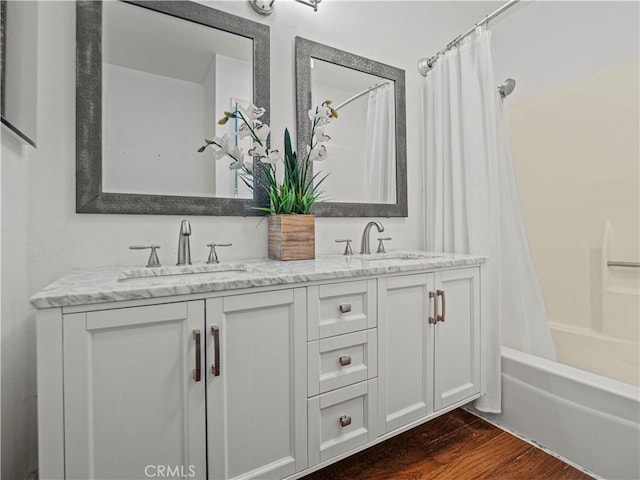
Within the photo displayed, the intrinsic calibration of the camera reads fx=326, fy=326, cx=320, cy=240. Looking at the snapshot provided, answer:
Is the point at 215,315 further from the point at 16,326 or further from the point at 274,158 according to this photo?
the point at 274,158

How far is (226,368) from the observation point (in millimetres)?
948

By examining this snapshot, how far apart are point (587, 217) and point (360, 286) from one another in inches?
70.7

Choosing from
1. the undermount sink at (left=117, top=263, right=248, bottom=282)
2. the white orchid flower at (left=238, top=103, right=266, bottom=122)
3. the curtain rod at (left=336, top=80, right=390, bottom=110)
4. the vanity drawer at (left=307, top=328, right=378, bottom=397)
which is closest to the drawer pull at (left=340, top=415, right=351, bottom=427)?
the vanity drawer at (left=307, top=328, right=378, bottom=397)

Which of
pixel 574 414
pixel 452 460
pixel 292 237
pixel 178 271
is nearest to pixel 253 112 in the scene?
pixel 292 237

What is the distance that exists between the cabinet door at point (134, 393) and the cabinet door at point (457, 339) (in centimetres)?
99

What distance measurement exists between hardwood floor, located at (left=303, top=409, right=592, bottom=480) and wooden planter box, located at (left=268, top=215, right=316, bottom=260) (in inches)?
34.6

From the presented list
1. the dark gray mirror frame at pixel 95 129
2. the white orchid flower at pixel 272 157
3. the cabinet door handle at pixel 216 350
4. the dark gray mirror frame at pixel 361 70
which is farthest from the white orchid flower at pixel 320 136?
the cabinet door handle at pixel 216 350

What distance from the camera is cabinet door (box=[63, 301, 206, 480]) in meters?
0.78

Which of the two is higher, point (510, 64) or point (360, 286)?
point (510, 64)

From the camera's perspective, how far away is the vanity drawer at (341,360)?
1091 millimetres

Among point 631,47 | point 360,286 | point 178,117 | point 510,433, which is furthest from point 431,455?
point 631,47

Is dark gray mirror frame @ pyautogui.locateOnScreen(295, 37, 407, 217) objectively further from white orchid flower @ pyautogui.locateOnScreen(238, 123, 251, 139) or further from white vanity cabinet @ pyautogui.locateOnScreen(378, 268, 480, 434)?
white vanity cabinet @ pyautogui.locateOnScreen(378, 268, 480, 434)

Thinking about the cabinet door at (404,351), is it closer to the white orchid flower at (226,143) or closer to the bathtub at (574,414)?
the bathtub at (574,414)

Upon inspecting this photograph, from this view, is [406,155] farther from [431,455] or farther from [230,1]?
[431,455]
